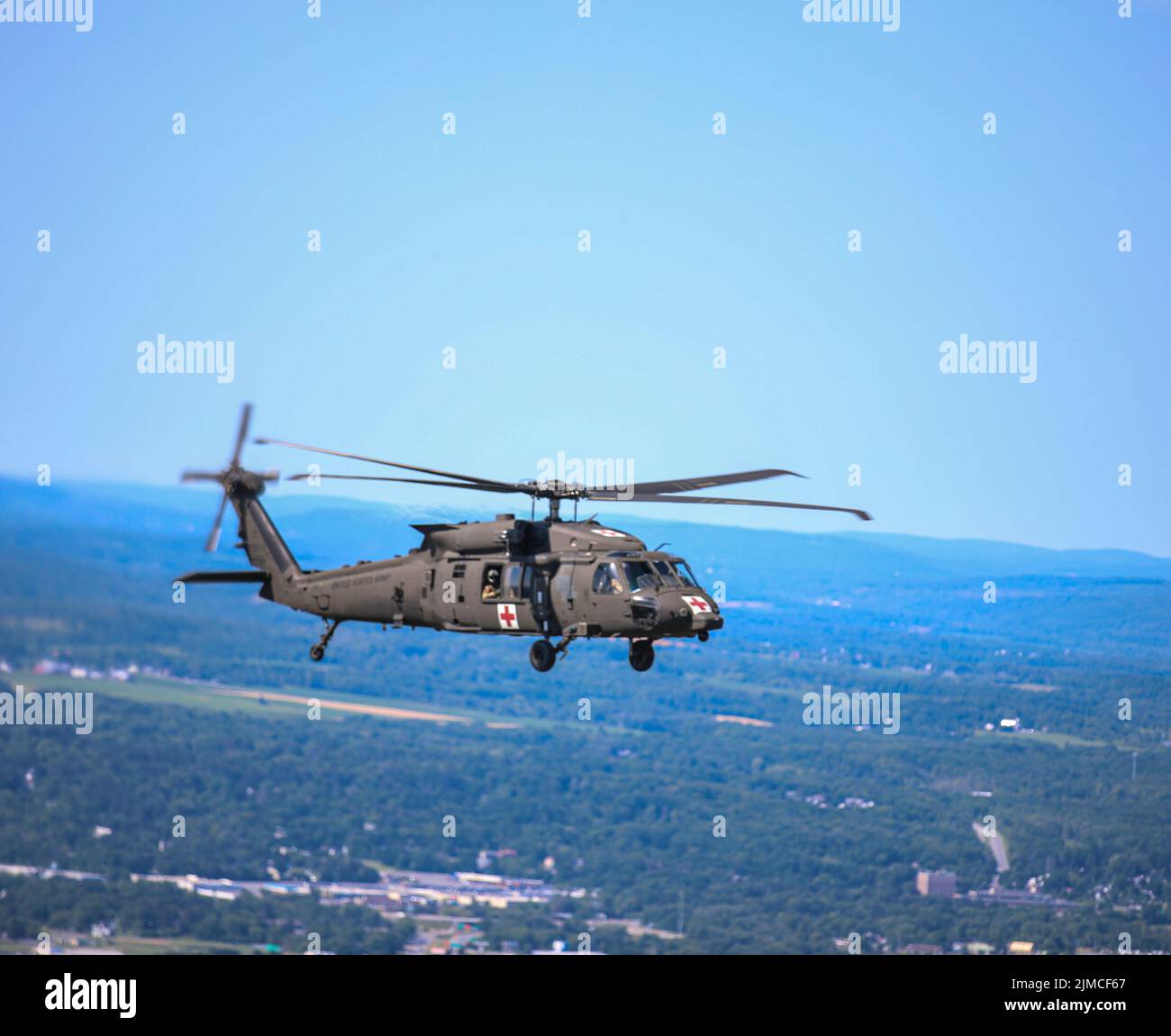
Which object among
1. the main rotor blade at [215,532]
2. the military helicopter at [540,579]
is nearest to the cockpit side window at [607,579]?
the military helicopter at [540,579]

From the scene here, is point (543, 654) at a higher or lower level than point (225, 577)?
lower

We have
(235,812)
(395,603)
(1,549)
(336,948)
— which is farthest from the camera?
(235,812)

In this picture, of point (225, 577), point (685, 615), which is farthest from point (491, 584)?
point (225, 577)

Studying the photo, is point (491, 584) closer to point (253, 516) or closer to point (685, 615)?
point (685, 615)

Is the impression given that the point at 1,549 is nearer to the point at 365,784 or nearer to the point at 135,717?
the point at 135,717

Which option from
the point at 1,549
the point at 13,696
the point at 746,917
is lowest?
the point at 746,917

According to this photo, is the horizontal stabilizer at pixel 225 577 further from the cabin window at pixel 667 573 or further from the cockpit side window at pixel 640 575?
the cabin window at pixel 667 573
